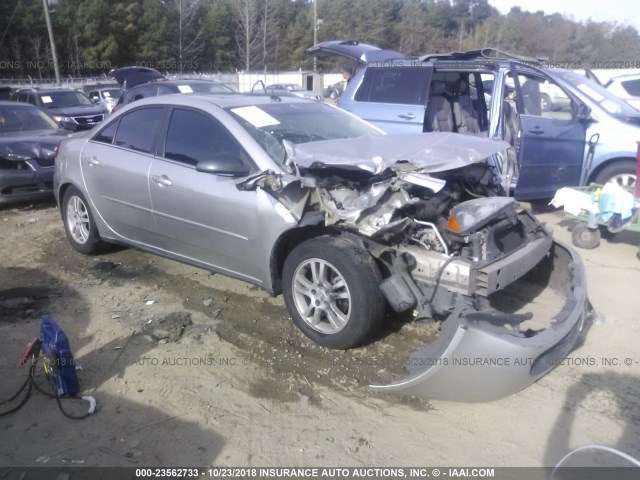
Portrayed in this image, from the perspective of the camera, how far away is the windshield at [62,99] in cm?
1518

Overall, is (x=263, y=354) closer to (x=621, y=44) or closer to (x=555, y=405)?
(x=555, y=405)

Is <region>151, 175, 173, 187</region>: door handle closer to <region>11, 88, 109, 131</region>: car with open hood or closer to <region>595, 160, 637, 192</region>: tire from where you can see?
<region>595, 160, 637, 192</region>: tire

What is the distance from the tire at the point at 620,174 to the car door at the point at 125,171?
18.0 ft

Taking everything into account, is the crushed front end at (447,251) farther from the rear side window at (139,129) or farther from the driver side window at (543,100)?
the driver side window at (543,100)

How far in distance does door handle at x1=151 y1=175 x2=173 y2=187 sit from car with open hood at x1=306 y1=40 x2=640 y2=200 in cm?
365

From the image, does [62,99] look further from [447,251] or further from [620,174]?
[447,251]

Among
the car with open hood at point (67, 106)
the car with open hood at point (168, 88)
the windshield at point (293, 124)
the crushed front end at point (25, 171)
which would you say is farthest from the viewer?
the car with open hood at point (67, 106)

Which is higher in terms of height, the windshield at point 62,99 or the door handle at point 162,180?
the door handle at point 162,180

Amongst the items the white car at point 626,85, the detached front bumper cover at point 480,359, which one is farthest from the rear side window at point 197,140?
the white car at point 626,85

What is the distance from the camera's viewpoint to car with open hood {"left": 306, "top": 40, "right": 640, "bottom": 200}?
695cm

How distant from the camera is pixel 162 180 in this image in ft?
15.1

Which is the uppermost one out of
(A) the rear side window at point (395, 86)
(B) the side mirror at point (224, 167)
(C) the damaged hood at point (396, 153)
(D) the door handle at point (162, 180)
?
(A) the rear side window at point (395, 86)

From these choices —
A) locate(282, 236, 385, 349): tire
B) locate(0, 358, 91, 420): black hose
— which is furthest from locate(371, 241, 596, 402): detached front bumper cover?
locate(0, 358, 91, 420): black hose

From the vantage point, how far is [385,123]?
7453 millimetres
